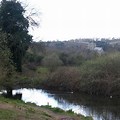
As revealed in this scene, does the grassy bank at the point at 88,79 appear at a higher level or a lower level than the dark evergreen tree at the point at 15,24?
lower

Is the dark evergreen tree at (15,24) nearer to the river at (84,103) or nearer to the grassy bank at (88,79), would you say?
the river at (84,103)

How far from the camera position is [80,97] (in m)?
33.9

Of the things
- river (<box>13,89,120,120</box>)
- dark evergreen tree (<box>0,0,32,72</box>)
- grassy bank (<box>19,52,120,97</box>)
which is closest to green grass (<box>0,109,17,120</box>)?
river (<box>13,89,120,120</box>)

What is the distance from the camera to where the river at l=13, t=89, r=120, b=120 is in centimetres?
2438

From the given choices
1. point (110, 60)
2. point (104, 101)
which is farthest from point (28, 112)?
point (110, 60)

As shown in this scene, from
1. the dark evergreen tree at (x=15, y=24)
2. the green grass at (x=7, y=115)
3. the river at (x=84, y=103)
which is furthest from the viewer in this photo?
the dark evergreen tree at (x=15, y=24)

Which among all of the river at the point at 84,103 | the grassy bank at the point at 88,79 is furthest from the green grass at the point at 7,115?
the grassy bank at the point at 88,79

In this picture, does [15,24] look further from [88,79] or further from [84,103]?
[84,103]

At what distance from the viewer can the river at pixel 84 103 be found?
80.0ft

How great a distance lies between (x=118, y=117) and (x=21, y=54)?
15.9 meters

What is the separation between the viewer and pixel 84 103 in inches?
1186

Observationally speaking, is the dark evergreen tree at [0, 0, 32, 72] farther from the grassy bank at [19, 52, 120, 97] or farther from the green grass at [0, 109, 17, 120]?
the green grass at [0, 109, 17, 120]

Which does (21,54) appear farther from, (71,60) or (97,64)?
(71,60)

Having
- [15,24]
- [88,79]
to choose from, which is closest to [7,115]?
[15,24]
